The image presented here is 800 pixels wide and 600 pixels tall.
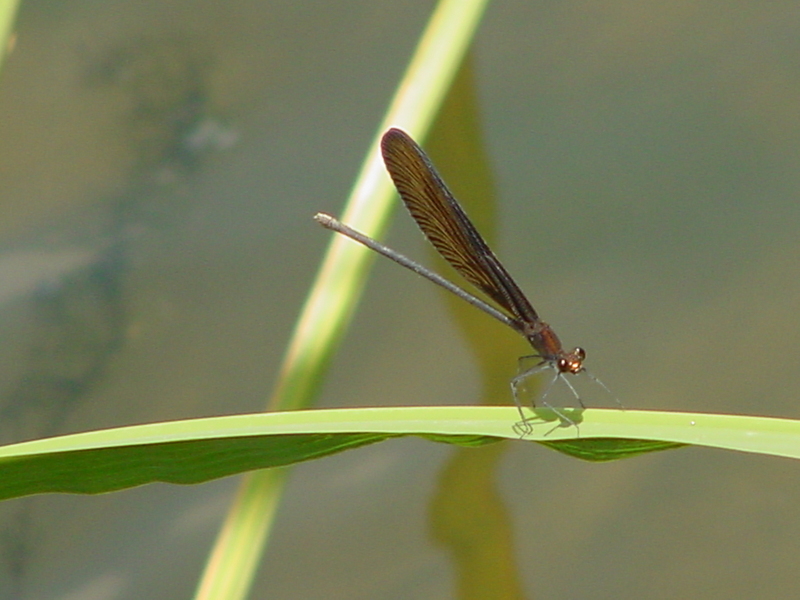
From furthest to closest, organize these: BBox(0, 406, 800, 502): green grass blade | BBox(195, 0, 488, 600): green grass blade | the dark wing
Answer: the dark wing → BBox(195, 0, 488, 600): green grass blade → BBox(0, 406, 800, 502): green grass blade

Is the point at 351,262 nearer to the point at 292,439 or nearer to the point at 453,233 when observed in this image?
the point at 453,233

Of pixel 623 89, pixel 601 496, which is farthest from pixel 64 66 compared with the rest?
pixel 601 496

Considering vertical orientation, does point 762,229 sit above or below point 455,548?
above

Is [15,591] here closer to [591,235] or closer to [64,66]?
[64,66]

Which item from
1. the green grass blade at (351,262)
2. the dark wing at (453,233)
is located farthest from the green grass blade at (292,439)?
the dark wing at (453,233)

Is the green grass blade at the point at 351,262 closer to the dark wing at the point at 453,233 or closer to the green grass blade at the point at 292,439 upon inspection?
the dark wing at the point at 453,233

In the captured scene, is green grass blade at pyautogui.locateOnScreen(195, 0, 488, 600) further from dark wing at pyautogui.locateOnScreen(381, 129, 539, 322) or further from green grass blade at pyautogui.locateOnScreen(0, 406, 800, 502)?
green grass blade at pyautogui.locateOnScreen(0, 406, 800, 502)

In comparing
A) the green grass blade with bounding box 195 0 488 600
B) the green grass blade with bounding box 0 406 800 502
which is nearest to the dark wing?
the green grass blade with bounding box 195 0 488 600

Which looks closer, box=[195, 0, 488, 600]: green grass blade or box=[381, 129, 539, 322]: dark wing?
box=[195, 0, 488, 600]: green grass blade
